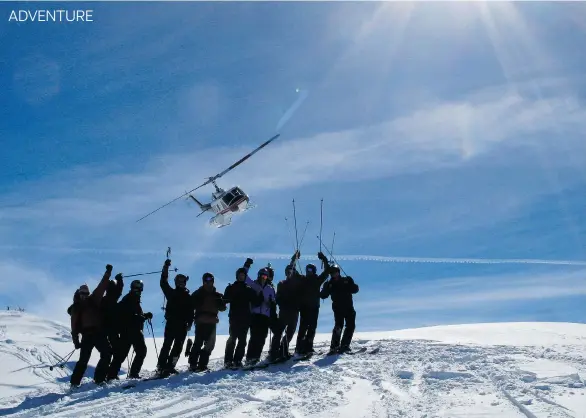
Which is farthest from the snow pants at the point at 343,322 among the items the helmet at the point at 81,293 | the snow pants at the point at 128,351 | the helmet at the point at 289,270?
the helmet at the point at 81,293

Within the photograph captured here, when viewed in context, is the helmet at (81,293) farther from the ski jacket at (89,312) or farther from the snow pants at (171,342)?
the snow pants at (171,342)

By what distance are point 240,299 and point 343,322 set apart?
Answer: 3.01m

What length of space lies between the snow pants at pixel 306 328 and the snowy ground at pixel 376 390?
1.23 metres

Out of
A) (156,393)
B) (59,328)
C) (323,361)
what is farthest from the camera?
(59,328)

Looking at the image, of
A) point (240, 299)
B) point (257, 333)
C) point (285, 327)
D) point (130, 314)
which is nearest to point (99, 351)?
point (130, 314)

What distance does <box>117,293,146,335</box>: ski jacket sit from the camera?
1099 centimetres

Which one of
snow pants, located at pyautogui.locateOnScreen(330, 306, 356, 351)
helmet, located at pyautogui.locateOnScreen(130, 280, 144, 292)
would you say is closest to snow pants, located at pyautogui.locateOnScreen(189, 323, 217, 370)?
helmet, located at pyautogui.locateOnScreen(130, 280, 144, 292)

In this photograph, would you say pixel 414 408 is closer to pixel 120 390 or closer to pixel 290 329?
pixel 120 390

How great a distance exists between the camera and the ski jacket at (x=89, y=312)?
35.4 ft

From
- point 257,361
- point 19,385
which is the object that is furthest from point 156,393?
point 19,385

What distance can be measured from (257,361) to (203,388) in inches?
128

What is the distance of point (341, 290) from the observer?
A: 13.1 meters

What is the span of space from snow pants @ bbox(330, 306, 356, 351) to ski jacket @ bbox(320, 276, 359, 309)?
10 centimetres

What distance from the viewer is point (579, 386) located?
25.8 ft
